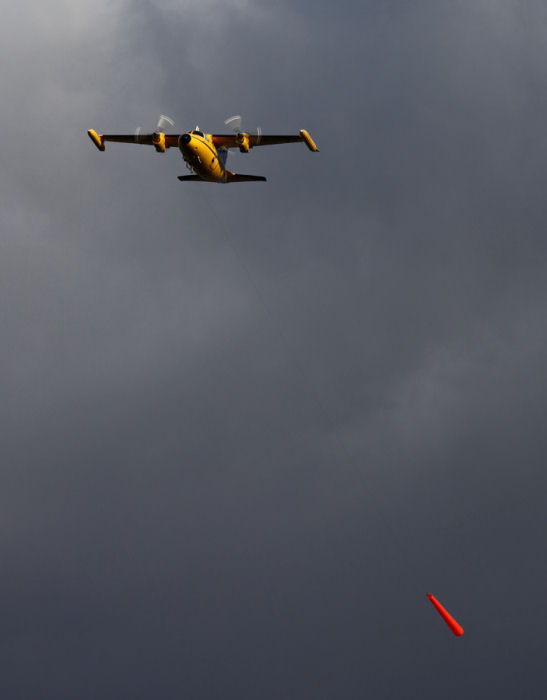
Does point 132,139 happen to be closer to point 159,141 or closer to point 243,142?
point 159,141

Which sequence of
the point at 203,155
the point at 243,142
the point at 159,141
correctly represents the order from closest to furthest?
the point at 203,155, the point at 243,142, the point at 159,141

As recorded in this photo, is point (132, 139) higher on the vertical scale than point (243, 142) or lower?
higher

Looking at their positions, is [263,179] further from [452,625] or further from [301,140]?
[452,625]

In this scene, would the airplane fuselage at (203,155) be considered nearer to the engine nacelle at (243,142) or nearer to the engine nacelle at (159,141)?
the engine nacelle at (243,142)

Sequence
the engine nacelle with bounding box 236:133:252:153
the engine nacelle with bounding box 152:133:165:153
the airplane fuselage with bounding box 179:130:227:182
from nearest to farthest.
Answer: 1. the airplane fuselage with bounding box 179:130:227:182
2. the engine nacelle with bounding box 236:133:252:153
3. the engine nacelle with bounding box 152:133:165:153

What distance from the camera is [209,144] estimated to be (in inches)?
3492

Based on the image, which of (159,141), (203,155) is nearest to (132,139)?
(159,141)

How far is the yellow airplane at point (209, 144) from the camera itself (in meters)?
87.0

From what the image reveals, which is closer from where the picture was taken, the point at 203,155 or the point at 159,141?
the point at 203,155

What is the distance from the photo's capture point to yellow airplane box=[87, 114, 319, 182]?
87000mm

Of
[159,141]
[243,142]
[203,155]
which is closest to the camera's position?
[203,155]

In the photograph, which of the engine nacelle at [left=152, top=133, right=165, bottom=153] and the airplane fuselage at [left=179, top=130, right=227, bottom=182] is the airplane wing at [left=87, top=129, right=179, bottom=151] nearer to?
the engine nacelle at [left=152, top=133, right=165, bottom=153]

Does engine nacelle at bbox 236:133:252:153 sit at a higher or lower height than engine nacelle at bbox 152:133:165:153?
lower

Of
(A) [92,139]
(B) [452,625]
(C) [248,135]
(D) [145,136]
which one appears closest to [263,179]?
(C) [248,135]
